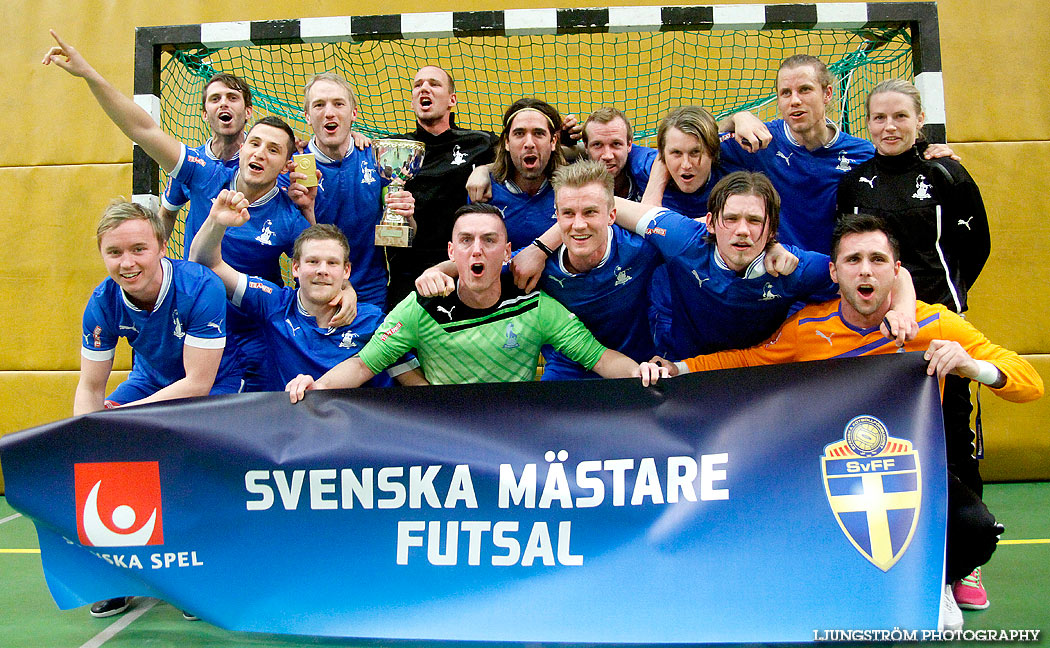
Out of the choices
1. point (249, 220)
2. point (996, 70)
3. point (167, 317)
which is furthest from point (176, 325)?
point (996, 70)

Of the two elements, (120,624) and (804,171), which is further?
(804,171)

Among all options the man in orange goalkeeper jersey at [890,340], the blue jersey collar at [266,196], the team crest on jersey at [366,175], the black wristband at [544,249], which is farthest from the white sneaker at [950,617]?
the blue jersey collar at [266,196]

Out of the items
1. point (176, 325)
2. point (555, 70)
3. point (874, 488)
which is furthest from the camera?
point (555, 70)

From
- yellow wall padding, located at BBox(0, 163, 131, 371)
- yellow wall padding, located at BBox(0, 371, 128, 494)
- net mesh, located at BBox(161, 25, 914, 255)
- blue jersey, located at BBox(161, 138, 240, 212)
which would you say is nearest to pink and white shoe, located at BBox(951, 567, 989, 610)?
net mesh, located at BBox(161, 25, 914, 255)

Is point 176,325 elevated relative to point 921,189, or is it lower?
lower

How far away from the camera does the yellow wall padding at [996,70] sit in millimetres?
6078

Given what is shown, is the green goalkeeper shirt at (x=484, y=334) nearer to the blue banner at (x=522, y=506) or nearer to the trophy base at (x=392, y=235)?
the blue banner at (x=522, y=506)

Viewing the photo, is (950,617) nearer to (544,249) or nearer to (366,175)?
(544,249)

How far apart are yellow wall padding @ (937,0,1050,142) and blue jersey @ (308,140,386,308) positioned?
4.82m

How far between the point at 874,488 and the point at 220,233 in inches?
125

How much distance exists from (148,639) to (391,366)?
157 cm

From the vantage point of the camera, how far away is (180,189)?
14.4 feet

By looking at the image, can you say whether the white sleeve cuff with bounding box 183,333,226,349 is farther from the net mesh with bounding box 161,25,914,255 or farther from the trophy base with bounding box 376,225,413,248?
the net mesh with bounding box 161,25,914,255

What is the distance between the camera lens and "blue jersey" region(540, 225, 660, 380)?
142 inches
